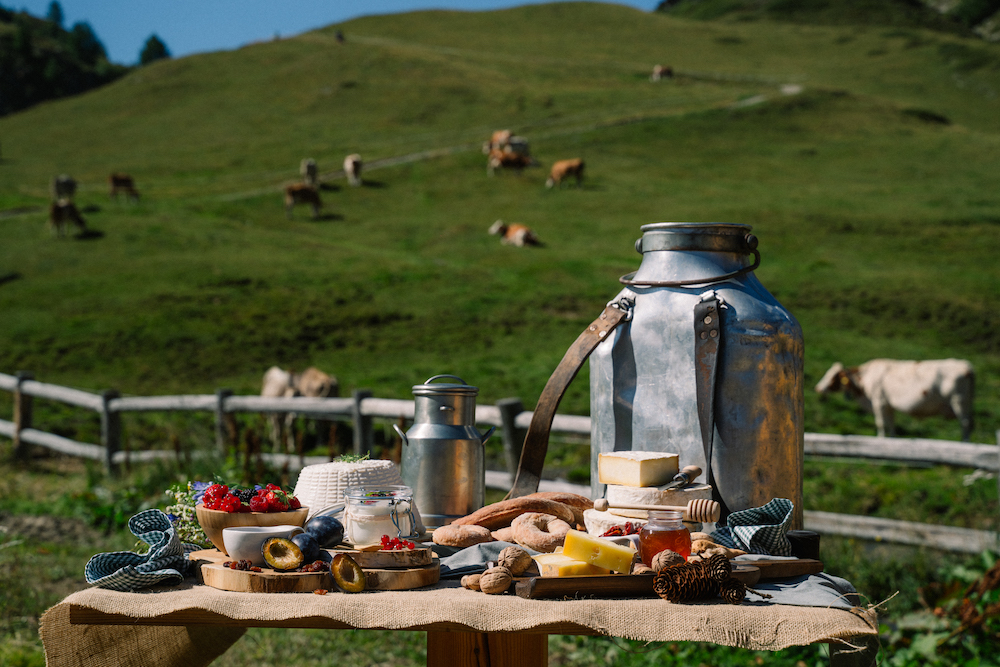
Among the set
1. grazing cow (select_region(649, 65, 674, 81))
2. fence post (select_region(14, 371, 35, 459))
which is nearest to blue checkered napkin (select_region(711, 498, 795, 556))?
fence post (select_region(14, 371, 35, 459))

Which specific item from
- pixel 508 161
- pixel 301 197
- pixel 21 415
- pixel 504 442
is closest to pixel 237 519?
pixel 504 442

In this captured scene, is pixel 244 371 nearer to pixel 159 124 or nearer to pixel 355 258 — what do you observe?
pixel 355 258

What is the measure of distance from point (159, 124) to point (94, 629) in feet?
189

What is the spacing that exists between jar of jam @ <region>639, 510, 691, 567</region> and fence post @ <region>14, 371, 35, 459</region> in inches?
451

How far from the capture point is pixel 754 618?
1.76 m

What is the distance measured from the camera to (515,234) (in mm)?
28281

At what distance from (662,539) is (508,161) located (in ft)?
121

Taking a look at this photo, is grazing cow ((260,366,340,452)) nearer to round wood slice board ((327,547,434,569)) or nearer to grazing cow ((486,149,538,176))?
round wood slice board ((327,547,434,569))

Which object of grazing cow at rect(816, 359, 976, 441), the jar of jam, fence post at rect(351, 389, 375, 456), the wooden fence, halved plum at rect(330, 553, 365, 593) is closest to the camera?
halved plum at rect(330, 553, 365, 593)

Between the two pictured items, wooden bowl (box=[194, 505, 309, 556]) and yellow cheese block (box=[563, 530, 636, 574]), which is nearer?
yellow cheese block (box=[563, 530, 636, 574])

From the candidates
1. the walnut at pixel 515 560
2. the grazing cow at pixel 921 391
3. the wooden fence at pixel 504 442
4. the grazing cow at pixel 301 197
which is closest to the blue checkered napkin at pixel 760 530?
the walnut at pixel 515 560

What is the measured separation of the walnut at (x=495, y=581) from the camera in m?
1.92

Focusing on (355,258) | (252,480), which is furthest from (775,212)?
(252,480)

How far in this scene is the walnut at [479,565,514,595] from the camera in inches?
75.5
